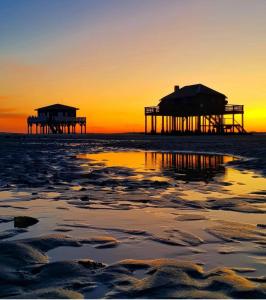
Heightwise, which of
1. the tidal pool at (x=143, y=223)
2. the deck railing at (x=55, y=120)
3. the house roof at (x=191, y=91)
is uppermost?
the house roof at (x=191, y=91)

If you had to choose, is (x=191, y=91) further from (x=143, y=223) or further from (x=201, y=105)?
(x=143, y=223)

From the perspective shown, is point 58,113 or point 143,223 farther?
point 58,113

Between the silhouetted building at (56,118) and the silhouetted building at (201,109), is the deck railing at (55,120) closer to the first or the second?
the silhouetted building at (56,118)

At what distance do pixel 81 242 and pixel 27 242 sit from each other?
0.55m

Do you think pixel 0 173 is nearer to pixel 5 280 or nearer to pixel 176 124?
pixel 5 280

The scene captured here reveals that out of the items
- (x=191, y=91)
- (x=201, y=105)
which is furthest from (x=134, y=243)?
(x=191, y=91)

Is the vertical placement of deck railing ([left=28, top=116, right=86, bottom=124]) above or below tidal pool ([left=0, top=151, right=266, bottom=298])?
above

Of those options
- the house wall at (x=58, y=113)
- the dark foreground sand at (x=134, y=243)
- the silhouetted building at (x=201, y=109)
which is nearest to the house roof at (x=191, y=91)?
the silhouetted building at (x=201, y=109)

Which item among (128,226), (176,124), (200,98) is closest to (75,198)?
(128,226)

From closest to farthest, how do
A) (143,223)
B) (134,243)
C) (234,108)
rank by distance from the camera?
(134,243)
(143,223)
(234,108)

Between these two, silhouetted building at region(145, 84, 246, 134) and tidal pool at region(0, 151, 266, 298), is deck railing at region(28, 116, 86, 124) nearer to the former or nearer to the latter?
silhouetted building at region(145, 84, 246, 134)

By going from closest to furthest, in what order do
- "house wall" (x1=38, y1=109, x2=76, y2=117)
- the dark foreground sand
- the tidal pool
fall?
the dark foreground sand, the tidal pool, "house wall" (x1=38, y1=109, x2=76, y2=117)

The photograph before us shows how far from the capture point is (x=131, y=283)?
3090 millimetres

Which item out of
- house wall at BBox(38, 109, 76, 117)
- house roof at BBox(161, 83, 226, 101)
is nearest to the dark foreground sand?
house roof at BBox(161, 83, 226, 101)
